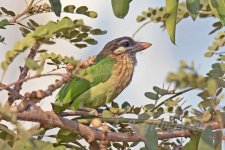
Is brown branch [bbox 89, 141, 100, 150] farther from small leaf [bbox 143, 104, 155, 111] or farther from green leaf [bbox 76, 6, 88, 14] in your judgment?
green leaf [bbox 76, 6, 88, 14]

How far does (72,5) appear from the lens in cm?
228

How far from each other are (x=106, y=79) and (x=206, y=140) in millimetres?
1969

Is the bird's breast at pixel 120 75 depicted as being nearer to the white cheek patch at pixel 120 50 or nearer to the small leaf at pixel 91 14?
the white cheek patch at pixel 120 50

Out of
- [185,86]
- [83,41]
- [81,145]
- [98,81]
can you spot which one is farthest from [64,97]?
[185,86]

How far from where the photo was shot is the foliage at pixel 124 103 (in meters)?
1.05

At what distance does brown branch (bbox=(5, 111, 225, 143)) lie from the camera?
4.32 feet

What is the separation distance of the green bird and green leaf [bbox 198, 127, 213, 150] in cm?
125

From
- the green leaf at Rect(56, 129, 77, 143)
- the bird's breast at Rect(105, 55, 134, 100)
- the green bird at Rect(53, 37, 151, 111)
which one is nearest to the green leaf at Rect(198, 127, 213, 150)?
the green leaf at Rect(56, 129, 77, 143)

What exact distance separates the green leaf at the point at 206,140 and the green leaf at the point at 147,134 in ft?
0.38

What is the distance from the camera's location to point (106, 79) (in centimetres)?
341

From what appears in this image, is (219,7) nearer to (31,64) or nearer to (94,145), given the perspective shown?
(94,145)

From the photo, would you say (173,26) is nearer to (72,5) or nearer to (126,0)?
(126,0)

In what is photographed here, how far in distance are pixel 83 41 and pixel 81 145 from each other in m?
0.64

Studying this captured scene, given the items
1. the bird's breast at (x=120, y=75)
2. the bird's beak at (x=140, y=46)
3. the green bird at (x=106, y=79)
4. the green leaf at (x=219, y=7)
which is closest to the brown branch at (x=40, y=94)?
the green leaf at (x=219, y=7)
